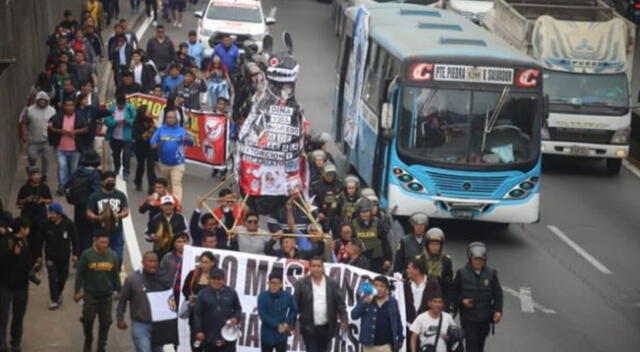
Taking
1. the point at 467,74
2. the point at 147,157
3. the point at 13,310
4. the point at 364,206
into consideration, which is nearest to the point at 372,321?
the point at 364,206

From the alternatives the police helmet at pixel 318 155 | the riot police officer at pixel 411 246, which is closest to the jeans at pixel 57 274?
the riot police officer at pixel 411 246

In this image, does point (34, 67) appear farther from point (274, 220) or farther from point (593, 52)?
point (274, 220)

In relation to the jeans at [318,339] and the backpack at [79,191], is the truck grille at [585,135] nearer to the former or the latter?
the backpack at [79,191]

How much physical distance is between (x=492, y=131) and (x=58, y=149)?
637 cm

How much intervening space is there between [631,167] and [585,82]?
2.98 metres

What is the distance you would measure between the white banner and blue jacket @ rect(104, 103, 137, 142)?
11.4 ft

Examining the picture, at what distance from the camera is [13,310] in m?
16.9

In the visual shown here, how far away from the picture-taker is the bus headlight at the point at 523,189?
78.1 ft

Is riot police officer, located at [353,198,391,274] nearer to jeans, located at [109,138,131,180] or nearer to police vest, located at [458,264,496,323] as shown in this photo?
police vest, located at [458,264,496,323]

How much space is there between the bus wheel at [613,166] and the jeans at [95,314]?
16249 mm

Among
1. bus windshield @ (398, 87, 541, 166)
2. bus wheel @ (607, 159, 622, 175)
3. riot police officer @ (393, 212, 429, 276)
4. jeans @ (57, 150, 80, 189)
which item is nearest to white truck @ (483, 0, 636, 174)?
bus wheel @ (607, 159, 622, 175)

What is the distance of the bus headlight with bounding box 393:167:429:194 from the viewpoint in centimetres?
2373

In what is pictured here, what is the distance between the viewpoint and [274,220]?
1884 cm

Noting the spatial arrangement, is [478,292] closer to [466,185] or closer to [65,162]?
[466,185]
